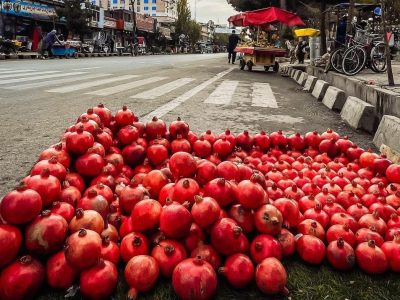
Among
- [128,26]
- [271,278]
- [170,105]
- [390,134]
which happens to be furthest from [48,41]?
[128,26]

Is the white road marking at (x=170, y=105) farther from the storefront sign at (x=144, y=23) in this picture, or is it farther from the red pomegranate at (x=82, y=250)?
the storefront sign at (x=144, y=23)

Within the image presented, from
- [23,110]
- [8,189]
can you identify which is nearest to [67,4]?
[23,110]

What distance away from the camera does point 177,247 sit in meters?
1.75

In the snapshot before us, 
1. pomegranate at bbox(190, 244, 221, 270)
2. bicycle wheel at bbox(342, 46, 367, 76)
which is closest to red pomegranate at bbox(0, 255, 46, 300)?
pomegranate at bbox(190, 244, 221, 270)

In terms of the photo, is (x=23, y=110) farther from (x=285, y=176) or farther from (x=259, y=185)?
(x=259, y=185)

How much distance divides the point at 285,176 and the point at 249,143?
2.17 feet

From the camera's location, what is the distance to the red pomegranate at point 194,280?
5.04ft

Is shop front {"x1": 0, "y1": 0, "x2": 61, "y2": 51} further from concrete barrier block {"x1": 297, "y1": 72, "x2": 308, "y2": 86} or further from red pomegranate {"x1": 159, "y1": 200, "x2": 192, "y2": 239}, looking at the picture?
red pomegranate {"x1": 159, "y1": 200, "x2": 192, "y2": 239}

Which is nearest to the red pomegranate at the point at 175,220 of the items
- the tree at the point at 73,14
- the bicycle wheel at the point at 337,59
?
the bicycle wheel at the point at 337,59

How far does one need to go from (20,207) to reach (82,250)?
33 centimetres

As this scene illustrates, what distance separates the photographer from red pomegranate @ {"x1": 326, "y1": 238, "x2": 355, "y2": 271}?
1863 millimetres

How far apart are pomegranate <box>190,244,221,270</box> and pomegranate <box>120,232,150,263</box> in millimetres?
225

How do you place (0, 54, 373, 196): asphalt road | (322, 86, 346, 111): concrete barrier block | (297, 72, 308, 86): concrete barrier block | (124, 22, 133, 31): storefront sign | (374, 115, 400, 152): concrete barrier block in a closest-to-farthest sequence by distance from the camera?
1. (374, 115, 400, 152): concrete barrier block
2. (0, 54, 373, 196): asphalt road
3. (322, 86, 346, 111): concrete barrier block
4. (297, 72, 308, 86): concrete barrier block
5. (124, 22, 133, 31): storefront sign

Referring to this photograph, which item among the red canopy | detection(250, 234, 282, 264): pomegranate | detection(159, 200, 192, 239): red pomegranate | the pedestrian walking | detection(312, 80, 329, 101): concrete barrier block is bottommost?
detection(250, 234, 282, 264): pomegranate
